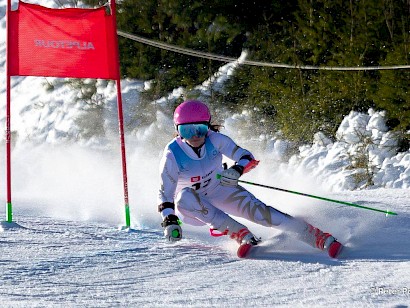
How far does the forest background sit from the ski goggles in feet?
22.1

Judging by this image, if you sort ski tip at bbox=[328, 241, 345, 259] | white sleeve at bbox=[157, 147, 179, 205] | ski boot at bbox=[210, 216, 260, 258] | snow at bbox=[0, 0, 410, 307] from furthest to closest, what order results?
white sleeve at bbox=[157, 147, 179, 205] < ski boot at bbox=[210, 216, 260, 258] < ski tip at bbox=[328, 241, 345, 259] < snow at bbox=[0, 0, 410, 307]

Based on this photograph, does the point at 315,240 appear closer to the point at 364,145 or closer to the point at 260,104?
the point at 364,145

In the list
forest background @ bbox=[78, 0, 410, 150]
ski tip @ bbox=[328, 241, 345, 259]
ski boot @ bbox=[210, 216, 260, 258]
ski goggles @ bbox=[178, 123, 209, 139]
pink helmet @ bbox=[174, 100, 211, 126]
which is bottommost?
ski tip @ bbox=[328, 241, 345, 259]

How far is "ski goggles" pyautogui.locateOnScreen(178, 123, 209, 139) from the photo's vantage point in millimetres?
5387

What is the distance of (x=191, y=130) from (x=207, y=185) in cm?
42

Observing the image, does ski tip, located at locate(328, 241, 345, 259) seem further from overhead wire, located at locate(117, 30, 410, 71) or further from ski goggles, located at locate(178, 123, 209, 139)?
overhead wire, located at locate(117, 30, 410, 71)

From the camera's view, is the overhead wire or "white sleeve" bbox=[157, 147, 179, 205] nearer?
"white sleeve" bbox=[157, 147, 179, 205]

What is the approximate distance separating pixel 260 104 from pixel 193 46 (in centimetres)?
215

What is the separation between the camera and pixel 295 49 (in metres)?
13.5

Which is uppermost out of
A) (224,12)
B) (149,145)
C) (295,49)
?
(224,12)

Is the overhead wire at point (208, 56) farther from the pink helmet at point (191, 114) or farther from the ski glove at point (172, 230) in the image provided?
the ski glove at point (172, 230)

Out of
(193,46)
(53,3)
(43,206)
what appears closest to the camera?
(43,206)

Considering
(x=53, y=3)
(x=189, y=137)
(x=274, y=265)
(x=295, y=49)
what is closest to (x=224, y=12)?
(x=295, y=49)

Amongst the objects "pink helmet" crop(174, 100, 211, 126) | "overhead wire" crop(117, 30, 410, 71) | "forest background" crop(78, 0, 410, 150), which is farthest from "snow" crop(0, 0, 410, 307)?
"overhead wire" crop(117, 30, 410, 71)
